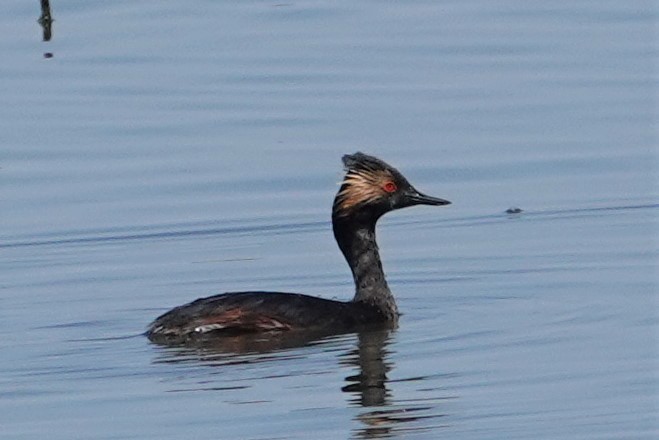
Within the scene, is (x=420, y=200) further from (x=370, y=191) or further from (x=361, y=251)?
(x=361, y=251)

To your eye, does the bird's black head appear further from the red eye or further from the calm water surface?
the calm water surface

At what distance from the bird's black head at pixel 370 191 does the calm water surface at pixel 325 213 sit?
1.74ft

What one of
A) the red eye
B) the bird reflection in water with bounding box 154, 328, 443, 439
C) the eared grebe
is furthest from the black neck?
the bird reflection in water with bounding box 154, 328, 443, 439

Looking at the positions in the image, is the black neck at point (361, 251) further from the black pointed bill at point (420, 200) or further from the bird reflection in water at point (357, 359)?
the bird reflection in water at point (357, 359)

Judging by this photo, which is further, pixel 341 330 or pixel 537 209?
pixel 537 209

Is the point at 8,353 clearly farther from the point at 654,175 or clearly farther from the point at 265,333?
the point at 654,175

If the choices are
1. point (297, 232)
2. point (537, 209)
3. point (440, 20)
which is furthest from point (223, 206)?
point (440, 20)

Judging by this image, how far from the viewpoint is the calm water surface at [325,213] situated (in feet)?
38.7

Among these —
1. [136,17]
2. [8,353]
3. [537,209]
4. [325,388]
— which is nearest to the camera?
[325,388]

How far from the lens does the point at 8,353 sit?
1297 centimetres

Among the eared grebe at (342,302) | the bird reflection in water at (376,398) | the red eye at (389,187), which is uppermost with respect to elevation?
the red eye at (389,187)

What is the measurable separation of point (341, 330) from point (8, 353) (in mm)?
1916

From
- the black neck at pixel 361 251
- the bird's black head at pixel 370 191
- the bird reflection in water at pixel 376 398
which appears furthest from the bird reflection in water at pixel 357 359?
the bird's black head at pixel 370 191

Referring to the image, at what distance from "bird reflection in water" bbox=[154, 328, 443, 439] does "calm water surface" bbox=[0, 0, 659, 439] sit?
0.08ft
